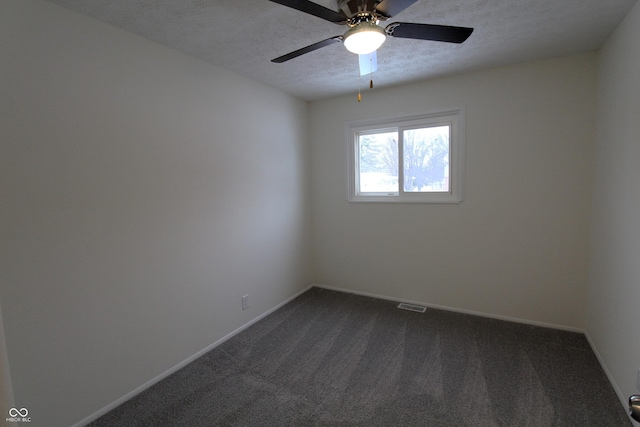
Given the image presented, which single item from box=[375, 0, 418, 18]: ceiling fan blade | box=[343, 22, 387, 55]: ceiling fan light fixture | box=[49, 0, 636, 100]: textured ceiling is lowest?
box=[343, 22, 387, 55]: ceiling fan light fixture

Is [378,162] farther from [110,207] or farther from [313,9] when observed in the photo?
[110,207]

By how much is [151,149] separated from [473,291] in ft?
10.5

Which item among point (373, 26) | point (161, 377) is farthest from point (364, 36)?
point (161, 377)

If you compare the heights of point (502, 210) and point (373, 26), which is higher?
point (373, 26)

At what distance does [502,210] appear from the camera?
2857 millimetres

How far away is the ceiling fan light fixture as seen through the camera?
1.54 metres

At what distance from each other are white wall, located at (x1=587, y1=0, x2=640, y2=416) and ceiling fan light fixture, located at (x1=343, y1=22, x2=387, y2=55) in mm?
1558

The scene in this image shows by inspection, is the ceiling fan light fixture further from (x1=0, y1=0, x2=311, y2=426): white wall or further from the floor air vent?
the floor air vent

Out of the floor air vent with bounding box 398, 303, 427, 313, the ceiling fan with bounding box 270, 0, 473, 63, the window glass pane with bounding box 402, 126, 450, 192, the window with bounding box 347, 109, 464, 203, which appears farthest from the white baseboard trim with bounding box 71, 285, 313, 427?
the ceiling fan with bounding box 270, 0, 473, 63

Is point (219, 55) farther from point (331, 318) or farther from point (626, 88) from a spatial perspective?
point (626, 88)

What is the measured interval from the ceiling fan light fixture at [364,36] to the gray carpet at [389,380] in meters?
2.17

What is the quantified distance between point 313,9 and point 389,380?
2.32 metres

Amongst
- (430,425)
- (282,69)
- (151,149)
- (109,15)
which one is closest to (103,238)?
(151,149)

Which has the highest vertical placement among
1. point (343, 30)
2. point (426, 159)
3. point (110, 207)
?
point (343, 30)
